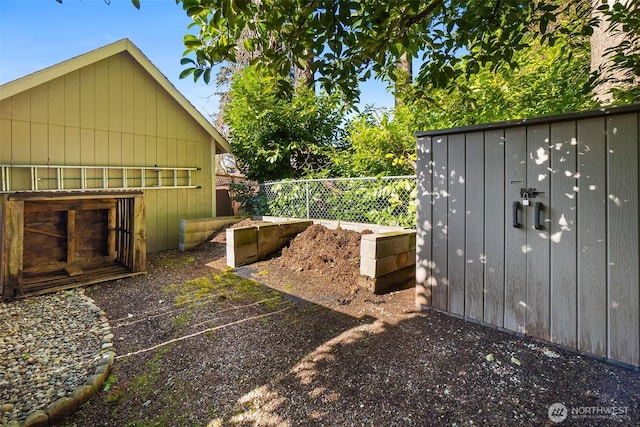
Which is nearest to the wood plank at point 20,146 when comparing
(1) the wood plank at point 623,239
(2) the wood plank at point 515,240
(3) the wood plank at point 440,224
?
(3) the wood plank at point 440,224

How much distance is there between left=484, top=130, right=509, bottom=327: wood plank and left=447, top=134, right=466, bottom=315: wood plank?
8.1 inches

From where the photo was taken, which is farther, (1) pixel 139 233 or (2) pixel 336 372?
(1) pixel 139 233

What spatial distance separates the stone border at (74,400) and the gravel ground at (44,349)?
0.05 meters

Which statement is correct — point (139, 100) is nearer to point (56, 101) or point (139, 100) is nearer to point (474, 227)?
point (56, 101)

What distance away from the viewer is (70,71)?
5.15 meters

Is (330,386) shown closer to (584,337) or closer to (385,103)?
(584,337)

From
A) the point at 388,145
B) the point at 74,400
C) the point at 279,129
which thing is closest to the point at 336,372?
the point at 74,400

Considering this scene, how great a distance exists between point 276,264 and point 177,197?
305cm

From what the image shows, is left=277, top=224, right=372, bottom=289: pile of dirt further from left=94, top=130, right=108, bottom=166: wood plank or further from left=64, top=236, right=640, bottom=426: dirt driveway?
left=94, top=130, right=108, bottom=166: wood plank

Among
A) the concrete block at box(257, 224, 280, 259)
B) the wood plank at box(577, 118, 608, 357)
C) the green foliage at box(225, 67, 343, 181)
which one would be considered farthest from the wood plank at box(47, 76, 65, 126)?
the wood plank at box(577, 118, 608, 357)

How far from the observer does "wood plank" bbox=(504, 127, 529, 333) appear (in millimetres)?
2688

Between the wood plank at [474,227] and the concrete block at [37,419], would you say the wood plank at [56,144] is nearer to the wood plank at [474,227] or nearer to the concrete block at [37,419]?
the concrete block at [37,419]

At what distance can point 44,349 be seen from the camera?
2.62m

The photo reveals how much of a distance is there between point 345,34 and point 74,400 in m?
3.12
